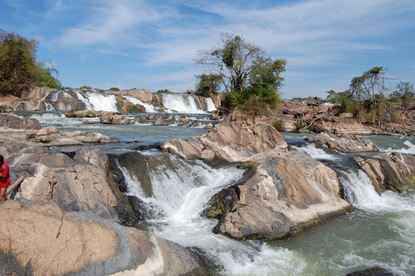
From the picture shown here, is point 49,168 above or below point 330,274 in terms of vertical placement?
above

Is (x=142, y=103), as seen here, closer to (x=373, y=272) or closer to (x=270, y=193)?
(x=270, y=193)

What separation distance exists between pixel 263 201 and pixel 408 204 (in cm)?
642

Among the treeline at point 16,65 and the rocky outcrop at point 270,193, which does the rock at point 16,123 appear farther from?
the treeline at point 16,65

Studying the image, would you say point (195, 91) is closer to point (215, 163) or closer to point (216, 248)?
point (215, 163)

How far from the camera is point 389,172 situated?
17.1m

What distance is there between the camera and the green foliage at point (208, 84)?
133 ft

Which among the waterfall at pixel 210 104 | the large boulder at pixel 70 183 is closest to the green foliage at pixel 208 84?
the waterfall at pixel 210 104

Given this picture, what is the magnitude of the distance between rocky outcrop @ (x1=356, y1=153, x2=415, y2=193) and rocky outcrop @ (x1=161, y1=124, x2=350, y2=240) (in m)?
3.03

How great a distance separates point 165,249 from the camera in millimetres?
7926

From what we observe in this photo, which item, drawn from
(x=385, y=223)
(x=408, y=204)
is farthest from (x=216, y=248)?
(x=408, y=204)

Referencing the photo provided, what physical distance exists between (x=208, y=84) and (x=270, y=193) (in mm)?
32257

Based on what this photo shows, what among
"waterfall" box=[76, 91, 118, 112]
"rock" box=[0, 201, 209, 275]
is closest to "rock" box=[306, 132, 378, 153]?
"rock" box=[0, 201, 209, 275]

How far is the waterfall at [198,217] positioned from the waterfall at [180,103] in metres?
33.3

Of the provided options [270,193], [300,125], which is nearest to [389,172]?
[270,193]
